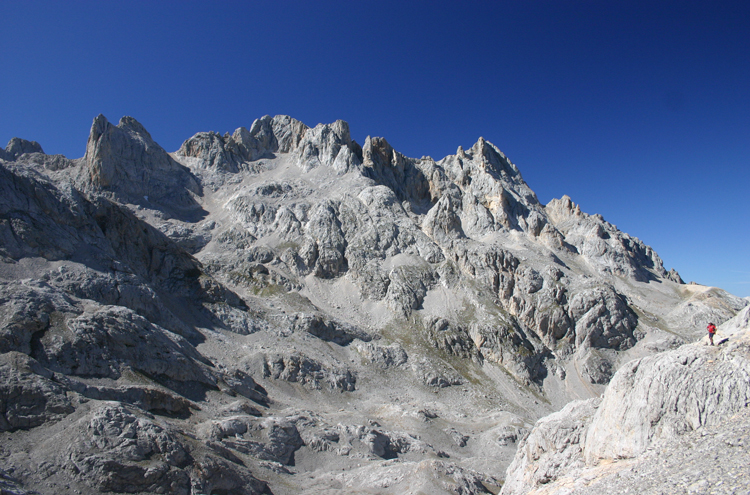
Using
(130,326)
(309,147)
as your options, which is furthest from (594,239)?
(130,326)

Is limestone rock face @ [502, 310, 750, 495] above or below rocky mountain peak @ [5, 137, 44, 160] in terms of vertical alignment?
below

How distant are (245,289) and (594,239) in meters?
120

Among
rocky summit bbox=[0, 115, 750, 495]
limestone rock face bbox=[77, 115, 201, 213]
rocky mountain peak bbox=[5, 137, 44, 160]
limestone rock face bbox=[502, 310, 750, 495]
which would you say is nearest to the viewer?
limestone rock face bbox=[502, 310, 750, 495]

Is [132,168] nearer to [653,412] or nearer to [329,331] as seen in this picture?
[329,331]

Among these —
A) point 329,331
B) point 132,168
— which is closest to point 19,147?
point 132,168

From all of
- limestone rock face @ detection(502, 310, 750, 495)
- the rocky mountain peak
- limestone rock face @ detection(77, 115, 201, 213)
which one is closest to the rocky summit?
limestone rock face @ detection(502, 310, 750, 495)

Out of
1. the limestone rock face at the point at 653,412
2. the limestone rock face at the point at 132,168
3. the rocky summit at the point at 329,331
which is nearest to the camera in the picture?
the limestone rock face at the point at 653,412

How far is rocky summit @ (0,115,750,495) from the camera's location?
2356 centimetres

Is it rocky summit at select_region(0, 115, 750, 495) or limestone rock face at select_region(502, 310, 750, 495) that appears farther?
rocky summit at select_region(0, 115, 750, 495)

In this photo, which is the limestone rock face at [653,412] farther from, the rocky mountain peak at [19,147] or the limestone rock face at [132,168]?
the rocky mountain peak at [19,147]

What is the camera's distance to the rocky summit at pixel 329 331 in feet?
77.3

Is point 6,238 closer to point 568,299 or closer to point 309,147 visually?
point 309,147

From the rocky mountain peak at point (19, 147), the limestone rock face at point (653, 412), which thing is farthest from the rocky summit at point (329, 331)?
the rocky mountain peak at point (19, 147)

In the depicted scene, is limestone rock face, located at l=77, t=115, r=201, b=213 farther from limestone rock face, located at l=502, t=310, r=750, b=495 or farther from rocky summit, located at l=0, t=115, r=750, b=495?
limestone rock face, located at l=502, t=310, r=750, b=495
